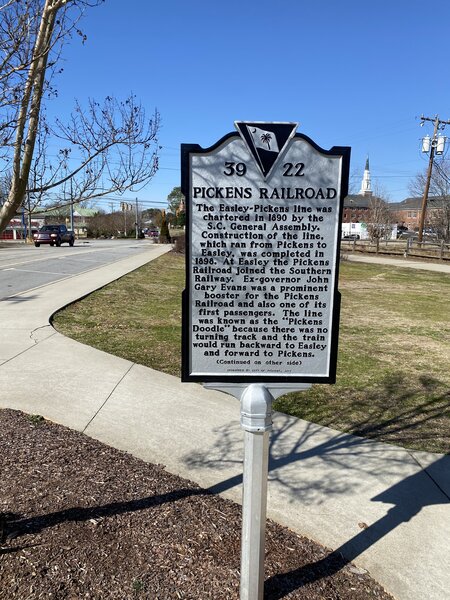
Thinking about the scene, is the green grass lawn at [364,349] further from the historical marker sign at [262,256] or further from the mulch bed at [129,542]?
the historical marker sign at [262,256]

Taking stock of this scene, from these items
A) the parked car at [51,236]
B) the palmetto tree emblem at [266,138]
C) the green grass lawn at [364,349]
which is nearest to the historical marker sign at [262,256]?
the palmetto tree emblem at [266,138]

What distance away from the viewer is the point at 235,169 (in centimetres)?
210

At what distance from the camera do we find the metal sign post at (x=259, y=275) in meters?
2.08

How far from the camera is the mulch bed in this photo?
2.23 metres

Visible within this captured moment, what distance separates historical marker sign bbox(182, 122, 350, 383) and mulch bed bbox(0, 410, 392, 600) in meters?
0.97

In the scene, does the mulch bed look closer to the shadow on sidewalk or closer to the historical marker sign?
the shadow on sidewalk

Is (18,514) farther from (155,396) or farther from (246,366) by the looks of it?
(155,396)

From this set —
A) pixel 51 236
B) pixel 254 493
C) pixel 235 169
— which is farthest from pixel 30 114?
pixel 51 236

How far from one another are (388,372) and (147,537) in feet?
13.7

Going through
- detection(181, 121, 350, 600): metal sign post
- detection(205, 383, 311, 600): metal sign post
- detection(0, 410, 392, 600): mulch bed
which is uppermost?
detection(181, 121, 350, 600): metal sign post

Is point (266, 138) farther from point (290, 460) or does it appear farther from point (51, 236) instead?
point (51, 236)

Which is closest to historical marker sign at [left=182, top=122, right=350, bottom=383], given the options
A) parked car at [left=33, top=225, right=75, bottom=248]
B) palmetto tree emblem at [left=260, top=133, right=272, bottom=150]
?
palmetto tree emblem at [left=260, top=133, right=272, bottom=150]

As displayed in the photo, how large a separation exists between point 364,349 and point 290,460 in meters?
3.95

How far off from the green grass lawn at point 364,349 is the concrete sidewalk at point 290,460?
1.56 feet
